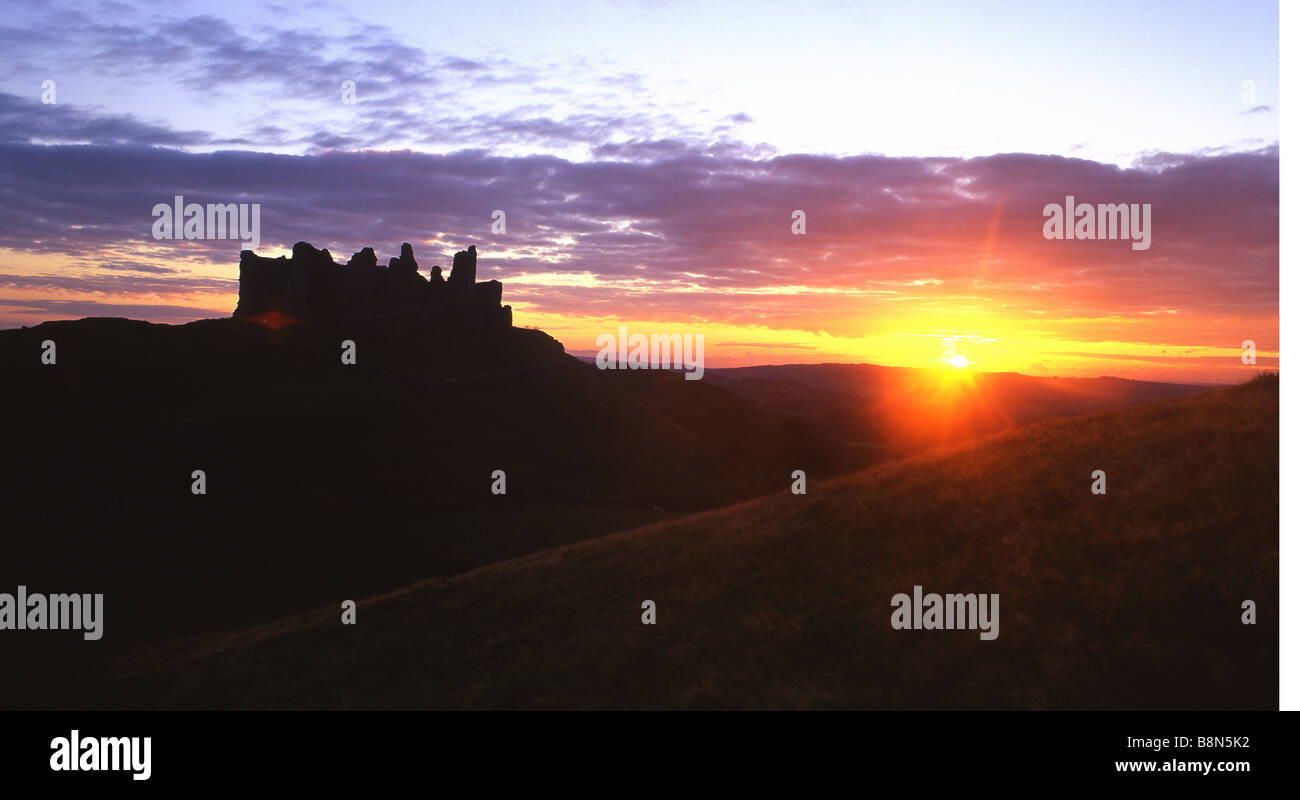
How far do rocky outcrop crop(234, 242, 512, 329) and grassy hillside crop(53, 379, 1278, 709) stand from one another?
119 m

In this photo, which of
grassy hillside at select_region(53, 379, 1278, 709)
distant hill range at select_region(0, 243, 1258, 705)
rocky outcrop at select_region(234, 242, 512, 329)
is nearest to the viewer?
grassy hillside at select_region(53, 379, 1278, 709)

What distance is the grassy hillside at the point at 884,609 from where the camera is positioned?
14.2 m

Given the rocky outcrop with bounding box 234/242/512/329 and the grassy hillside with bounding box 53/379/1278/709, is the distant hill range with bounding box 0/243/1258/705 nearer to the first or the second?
the rocky outcrop with bounding box 234/242/512/329

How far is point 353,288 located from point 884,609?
141573 mm

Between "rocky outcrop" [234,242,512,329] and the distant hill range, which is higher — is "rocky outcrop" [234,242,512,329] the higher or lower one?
the higher one

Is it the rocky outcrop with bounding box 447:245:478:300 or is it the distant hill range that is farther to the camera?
the rocky outcrop with bounding box 447:245:478:300

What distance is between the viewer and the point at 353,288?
141 meters

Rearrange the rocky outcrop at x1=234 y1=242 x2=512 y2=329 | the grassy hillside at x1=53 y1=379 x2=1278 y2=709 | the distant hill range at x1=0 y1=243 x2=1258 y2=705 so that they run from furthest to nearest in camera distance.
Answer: the rocky outcrop at x1=234 y1=242 x2=512 y2=329 < the distant hill range at x1=0 y1=243 x2=1258 y2=705 < the grassy hillside at x1=53 y1=379 x2=1278 y2=709

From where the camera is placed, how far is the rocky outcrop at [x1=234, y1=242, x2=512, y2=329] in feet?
456

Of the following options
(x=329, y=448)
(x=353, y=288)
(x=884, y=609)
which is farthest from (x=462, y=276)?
(x=884, y=609)

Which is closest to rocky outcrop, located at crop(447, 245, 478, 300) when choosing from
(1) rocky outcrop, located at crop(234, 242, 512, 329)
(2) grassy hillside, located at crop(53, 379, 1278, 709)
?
(1) rocky outcrop, located at crop(234, 242, 512, 329)

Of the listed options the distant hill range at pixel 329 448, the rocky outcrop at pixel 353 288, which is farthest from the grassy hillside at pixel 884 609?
the rocky outcrop at pixel 353 288

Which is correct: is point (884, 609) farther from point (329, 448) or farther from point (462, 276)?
point (462, 276)
